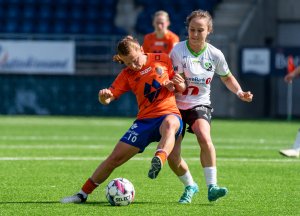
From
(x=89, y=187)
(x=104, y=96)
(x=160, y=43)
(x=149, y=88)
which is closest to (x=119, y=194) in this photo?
(x=89, y=187)

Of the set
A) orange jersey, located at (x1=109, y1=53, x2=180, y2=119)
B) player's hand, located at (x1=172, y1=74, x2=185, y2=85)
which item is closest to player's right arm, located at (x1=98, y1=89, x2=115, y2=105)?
orange jersey, located at (x1=109, y1=53, x2=180, y2=119)

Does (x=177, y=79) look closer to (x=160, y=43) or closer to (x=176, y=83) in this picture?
(x=176, y=83)

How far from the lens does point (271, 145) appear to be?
1844cm

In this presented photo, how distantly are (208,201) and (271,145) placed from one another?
855 centimetres

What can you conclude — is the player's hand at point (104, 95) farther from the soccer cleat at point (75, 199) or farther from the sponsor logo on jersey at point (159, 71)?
the soccer cleat at point (75, 199)

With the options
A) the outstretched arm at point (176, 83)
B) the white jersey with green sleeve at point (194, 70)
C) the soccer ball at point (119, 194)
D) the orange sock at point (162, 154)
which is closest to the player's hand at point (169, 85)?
A: the outstretched arm at point (176, 83)

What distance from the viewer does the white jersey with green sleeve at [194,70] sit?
10.1 metres

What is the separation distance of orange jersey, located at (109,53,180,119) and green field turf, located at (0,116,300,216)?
3.14 feet

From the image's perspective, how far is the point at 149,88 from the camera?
988 centimetres

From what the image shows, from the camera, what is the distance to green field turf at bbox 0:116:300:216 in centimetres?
946

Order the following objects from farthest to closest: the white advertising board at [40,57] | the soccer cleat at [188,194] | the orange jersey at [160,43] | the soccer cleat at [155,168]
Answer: the white advertising board at [40,57]
the orange jersey at [160,43]
the soccer cleat at [188,194]
the soccer cleat at [155,168]

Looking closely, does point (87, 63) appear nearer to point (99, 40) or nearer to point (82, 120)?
point (99, 40)

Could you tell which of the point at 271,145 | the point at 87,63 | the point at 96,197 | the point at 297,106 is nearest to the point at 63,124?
the point at 87,63

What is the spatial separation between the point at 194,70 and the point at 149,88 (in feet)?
1.74
